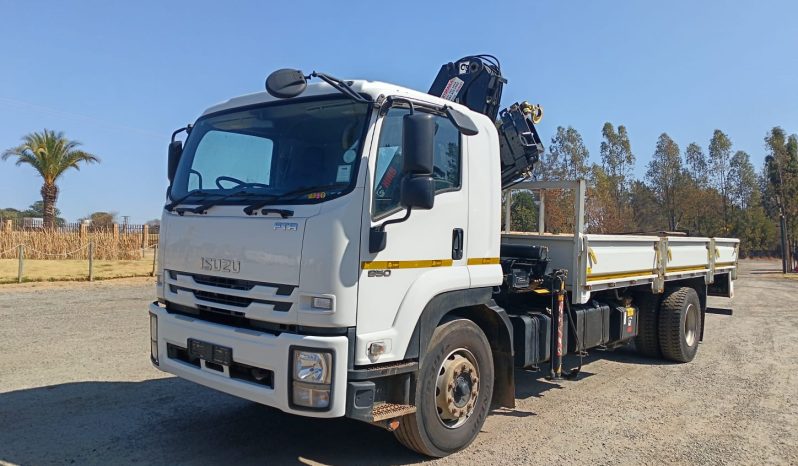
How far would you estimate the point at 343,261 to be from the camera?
12.3 ft

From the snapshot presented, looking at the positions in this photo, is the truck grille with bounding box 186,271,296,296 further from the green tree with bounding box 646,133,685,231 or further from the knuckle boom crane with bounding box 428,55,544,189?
the green tree with bounding box 646,133,685,231

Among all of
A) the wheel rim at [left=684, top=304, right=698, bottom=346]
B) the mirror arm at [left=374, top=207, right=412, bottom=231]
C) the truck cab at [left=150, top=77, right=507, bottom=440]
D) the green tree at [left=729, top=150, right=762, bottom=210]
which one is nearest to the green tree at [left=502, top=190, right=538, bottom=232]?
the wheel rim at [left=684, top=304, right=698, bottom=346]

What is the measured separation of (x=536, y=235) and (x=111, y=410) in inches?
191

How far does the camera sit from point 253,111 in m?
4.67

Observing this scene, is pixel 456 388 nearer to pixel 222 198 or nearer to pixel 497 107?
pixel 222 198

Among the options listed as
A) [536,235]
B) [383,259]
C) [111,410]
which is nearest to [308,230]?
[383,259]

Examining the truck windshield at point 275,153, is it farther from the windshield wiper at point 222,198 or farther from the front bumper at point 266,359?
the front bumper at point 266,359

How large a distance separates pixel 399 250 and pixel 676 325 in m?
5.89

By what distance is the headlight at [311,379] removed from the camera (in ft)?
12.0

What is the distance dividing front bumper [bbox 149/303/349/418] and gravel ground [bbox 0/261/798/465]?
30.9 inches

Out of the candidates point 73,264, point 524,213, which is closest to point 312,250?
point 524,213

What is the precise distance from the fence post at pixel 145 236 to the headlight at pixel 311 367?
92.4 feet

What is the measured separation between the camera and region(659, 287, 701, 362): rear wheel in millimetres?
8289

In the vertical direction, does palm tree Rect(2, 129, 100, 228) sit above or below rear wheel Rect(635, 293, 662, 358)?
above
